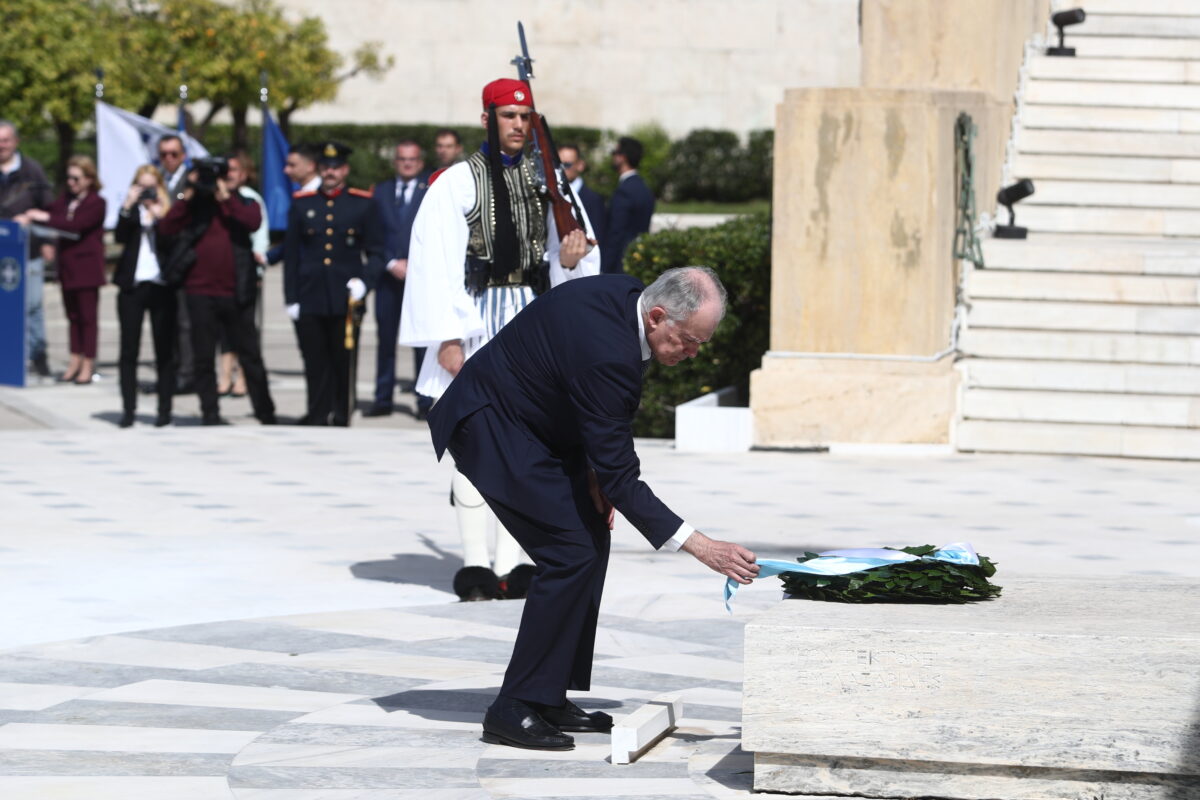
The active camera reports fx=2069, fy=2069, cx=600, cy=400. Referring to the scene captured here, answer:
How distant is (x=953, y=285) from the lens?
40.1 ft

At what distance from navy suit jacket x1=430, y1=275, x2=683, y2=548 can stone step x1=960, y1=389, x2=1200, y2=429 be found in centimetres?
662

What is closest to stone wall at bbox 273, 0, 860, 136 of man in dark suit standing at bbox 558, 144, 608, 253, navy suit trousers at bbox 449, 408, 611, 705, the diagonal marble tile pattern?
man in dark suit standing at bbox 558, 144, 608, 253

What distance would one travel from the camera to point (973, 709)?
488 cm

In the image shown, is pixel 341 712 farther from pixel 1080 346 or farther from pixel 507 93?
pixel 1080 346

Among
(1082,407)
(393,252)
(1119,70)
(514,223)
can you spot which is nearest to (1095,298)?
(1082,407)

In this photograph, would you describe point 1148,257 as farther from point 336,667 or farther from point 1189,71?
point 336,667

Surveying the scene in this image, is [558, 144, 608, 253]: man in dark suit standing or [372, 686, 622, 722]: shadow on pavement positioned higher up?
[558, 144, 608, 253]: man in dark suit standing

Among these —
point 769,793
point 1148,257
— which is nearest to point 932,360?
point 1148,257

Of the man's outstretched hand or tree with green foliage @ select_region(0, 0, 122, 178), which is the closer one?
the man's outstretched hand

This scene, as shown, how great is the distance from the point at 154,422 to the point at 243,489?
344 cm

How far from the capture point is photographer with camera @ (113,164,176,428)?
518 inches

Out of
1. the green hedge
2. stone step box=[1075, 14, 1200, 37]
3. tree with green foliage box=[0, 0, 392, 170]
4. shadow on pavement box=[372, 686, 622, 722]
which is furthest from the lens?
tree with green foliage box=[0, 0, 392, 170]

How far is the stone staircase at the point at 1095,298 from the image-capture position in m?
11.7

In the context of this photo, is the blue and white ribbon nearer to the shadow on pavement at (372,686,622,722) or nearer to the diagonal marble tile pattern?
the diagonal marble tile pattern
